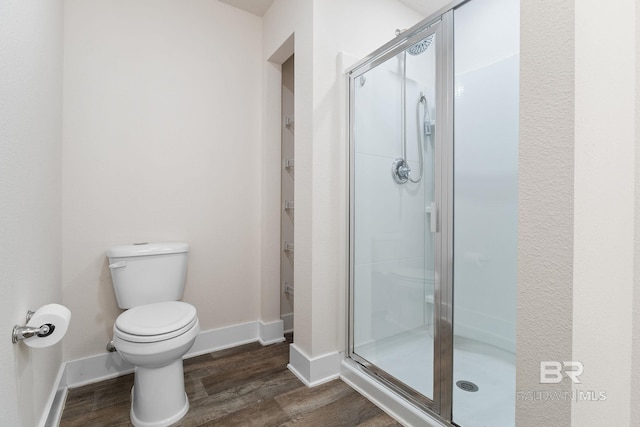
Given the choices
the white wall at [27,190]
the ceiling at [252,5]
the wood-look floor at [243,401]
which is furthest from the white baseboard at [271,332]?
the ceiling at [252,5]

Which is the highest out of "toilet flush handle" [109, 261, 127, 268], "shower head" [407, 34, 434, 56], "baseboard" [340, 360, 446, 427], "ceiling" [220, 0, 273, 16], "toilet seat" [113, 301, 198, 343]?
"ceiling" [220, 0, 273, 16]

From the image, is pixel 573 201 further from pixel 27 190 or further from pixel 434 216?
pixel 27 190

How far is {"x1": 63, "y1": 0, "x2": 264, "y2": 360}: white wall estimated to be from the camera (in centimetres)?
175

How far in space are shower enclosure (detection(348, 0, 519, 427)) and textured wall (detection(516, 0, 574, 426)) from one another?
0.56 meters

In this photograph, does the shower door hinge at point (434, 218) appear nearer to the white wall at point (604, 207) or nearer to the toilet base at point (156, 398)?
the white wall at point (604, 207)

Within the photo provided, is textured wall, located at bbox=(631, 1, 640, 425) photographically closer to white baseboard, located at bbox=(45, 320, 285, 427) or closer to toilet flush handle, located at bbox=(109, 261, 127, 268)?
white baseboard, located at bbox=(45, 320, 285, 427)

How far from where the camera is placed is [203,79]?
2117 millimetres

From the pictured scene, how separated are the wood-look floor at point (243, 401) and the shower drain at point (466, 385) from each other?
349mm

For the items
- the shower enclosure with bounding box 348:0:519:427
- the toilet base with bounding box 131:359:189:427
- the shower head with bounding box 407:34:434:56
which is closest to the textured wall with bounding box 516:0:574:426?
the shower enclosure with bounding box 348:0:519:427

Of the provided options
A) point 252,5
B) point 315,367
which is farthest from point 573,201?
point 252,5

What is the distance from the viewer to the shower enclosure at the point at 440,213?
1.35m

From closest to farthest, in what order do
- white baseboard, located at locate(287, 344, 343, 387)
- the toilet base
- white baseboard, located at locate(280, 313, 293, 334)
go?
1. the toilet base
2. white baseboard, located at locate(287, 344, 343, 387)
3. white baseboard, located at locate(280, 313, 293, 334)

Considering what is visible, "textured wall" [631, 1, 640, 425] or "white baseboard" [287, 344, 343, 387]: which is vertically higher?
"textured wall" [631, 1, 640, 425]

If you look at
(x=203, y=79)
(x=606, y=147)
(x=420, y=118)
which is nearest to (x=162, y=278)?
(x=203, y=79)
